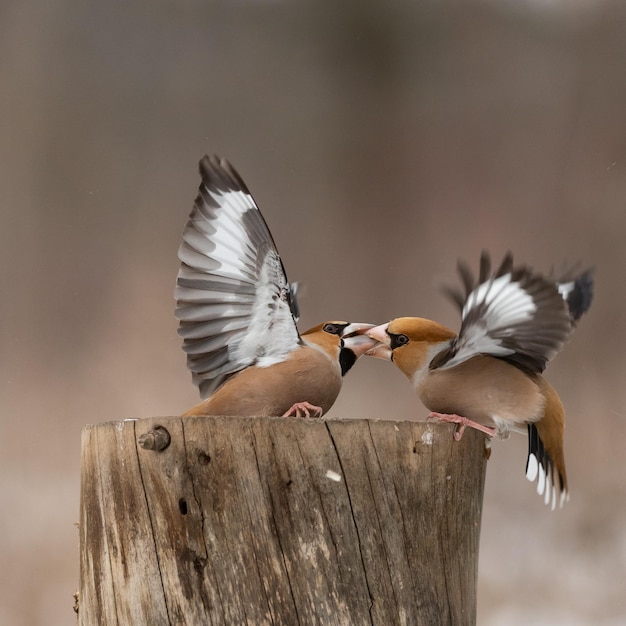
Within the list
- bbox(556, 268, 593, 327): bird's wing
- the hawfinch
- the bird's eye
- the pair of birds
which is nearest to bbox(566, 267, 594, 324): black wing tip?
bbox(556, 268, 593, 327): bird's wing

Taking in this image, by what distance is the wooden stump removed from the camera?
Answer: 50.5 inches

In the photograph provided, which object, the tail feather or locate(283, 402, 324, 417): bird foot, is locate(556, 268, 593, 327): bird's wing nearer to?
the tail feather

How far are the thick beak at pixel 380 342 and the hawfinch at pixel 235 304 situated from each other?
8cm

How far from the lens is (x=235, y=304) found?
68.2 inches

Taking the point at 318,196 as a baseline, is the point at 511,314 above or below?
below

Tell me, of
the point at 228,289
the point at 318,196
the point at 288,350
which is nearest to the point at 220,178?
the point at 228,289

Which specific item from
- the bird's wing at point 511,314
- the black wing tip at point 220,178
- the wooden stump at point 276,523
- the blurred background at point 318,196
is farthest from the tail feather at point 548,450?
the blurred background at point 318,196

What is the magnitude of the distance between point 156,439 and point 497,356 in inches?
25.6

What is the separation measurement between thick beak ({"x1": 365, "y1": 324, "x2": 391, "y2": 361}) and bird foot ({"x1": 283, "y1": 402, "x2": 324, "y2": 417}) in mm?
189

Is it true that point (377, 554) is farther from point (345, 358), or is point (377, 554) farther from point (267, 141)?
point (267, 141)

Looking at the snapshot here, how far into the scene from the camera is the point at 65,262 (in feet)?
10.2

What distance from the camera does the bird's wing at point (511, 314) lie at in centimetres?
148

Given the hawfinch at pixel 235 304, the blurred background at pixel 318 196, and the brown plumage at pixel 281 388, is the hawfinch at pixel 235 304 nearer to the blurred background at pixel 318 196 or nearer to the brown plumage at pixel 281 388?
the brown plumage at pixel 281 388

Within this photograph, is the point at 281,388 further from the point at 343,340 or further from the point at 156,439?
the point at 156,439
